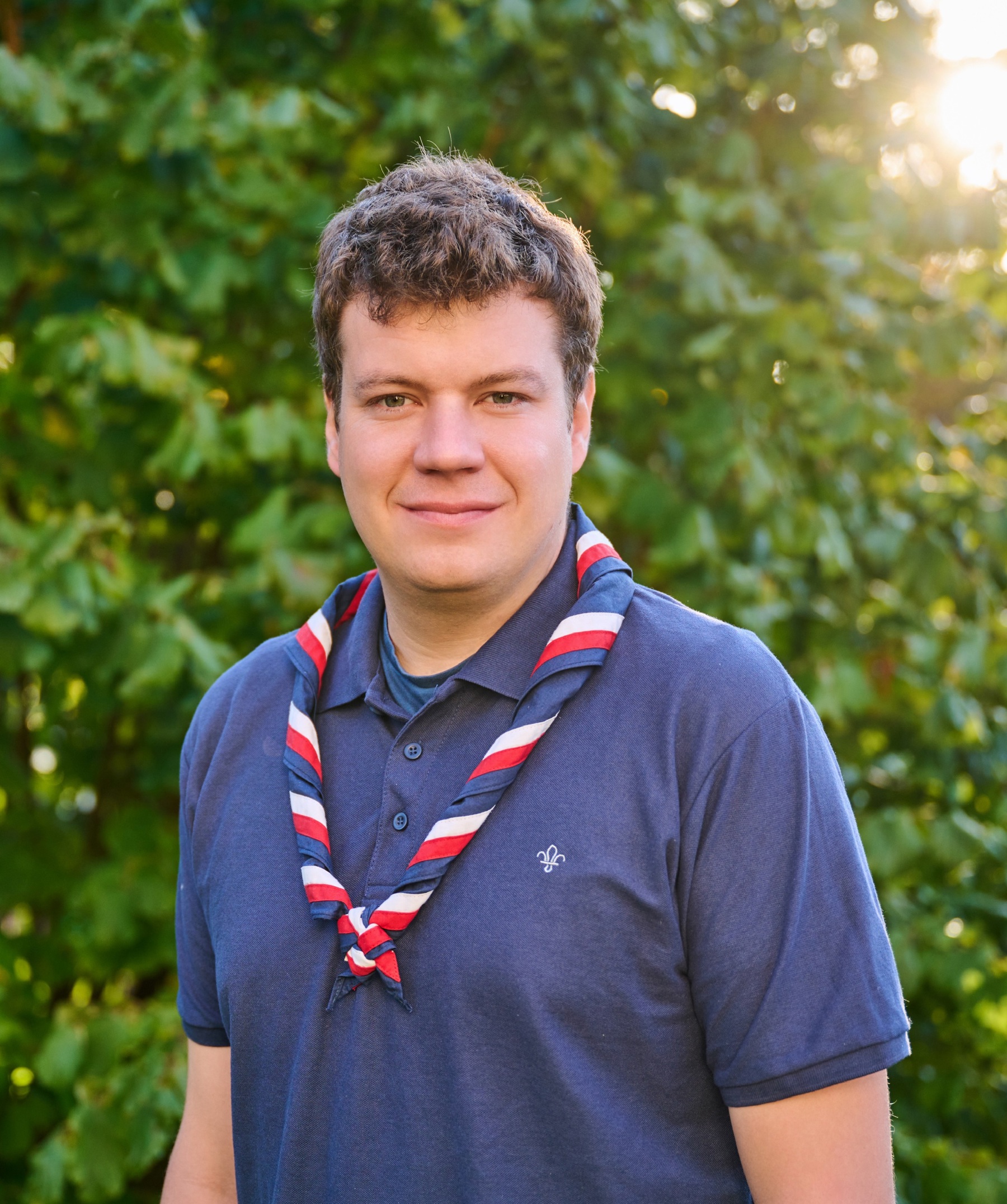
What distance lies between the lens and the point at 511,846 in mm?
1345

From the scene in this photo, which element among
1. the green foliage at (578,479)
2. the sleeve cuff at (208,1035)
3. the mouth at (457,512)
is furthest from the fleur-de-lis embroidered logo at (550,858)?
the green foliage at (578,479)

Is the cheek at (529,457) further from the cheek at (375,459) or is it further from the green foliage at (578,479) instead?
the green foliage at (578,479)

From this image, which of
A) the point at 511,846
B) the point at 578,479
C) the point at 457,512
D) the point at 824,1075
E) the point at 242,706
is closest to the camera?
the point at 824,1075

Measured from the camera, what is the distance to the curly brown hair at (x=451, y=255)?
1.44 meters

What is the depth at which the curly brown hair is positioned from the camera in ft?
4.72

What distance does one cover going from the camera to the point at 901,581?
3.08 m

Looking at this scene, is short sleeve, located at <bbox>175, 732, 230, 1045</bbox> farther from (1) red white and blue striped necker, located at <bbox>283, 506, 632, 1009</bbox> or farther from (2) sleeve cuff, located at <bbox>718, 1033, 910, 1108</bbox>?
(2) sleeve cuff, located at <bbox>718, 1033, 910, 1108</bbox>

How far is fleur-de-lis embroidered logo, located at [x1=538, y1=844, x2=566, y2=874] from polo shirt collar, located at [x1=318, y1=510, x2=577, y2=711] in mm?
211

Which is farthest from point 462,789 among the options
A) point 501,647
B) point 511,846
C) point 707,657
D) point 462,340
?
point 462,340

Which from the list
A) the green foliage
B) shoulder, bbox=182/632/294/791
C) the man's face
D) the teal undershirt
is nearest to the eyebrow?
the man's face

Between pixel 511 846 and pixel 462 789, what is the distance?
0.30 feet

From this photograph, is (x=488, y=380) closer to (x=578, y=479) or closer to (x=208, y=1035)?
(x=208, y=1035)

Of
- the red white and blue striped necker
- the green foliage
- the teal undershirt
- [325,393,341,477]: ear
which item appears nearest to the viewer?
the red white and blue striped necker

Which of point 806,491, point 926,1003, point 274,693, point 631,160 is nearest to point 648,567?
point 806,491
